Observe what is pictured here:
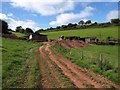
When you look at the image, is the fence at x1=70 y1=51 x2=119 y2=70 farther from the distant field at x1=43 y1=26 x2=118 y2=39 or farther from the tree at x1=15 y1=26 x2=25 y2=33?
the tree at x1=15 y1=26 x2=25 y2=33

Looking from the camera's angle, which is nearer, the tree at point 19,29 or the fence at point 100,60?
the fence at point 100,60

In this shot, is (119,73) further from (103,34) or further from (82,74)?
(103,34)

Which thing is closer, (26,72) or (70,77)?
(70,77)

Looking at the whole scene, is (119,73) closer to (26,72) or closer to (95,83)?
(95,83)

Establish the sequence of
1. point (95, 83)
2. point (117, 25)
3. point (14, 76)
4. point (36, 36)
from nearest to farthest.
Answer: point (95, 83) → point (14, 76) → point (36, 36) → point (117, 25)

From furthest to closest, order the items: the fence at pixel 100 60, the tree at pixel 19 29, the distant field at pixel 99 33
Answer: the tree at pixel 19 29 → the distant field at pixel 99 33 → the fence at pixel 100 60

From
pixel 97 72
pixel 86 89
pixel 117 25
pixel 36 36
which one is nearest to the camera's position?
pixel 86 89

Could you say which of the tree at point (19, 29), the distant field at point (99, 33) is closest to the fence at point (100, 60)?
the distant field at point (99, 33)

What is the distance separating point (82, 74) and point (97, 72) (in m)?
1.71

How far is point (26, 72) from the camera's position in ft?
59.1

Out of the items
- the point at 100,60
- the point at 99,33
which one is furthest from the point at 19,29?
the point at 100,60

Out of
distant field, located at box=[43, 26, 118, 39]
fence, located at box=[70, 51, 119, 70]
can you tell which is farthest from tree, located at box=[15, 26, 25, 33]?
fence, located at box=[70, 51, 119, 70]

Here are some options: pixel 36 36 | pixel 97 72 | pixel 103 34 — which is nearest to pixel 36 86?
pixel 97 72

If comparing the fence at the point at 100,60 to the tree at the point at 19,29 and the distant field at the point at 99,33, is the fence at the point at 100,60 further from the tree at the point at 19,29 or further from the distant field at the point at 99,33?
the tree at the point at 19,29
